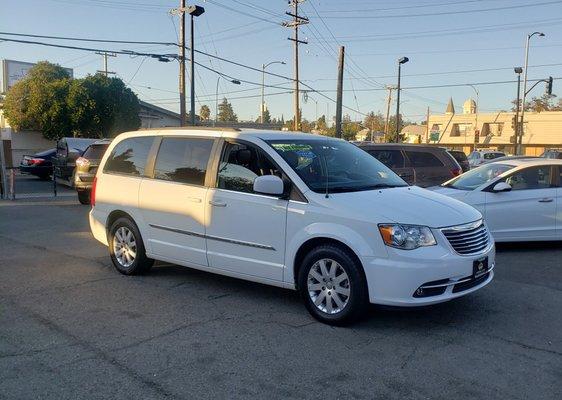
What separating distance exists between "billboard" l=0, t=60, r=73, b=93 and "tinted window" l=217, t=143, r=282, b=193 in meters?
43.5

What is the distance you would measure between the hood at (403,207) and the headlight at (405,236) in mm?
55

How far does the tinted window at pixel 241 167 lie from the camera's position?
18.9ft

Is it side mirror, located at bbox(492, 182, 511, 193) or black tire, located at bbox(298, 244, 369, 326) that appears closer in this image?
black tire, located at bbox(298, 244, 369, 326)

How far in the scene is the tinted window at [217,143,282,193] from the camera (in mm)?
5770

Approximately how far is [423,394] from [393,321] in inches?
58.3

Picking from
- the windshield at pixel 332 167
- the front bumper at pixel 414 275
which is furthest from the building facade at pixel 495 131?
the front bumper at pixel 414 275

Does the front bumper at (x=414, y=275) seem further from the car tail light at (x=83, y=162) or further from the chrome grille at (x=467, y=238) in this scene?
the car tail light at (x=83, y=162)

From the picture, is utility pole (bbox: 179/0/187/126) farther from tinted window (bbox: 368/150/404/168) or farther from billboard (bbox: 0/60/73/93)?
billboard (bbox: 0/60/73/93)

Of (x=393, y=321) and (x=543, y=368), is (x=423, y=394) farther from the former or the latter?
(x=393, y=321)

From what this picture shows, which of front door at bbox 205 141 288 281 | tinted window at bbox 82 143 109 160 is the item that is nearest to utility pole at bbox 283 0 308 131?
tinted window at bbox 82 143 109 160

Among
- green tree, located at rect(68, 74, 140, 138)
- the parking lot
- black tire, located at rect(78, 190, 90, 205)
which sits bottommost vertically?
the parking lot

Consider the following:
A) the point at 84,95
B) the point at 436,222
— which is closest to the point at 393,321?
the point at 436,222

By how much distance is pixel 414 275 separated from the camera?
4.74 meters

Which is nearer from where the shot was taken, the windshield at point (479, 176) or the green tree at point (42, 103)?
the windshield at point (479, 176)
